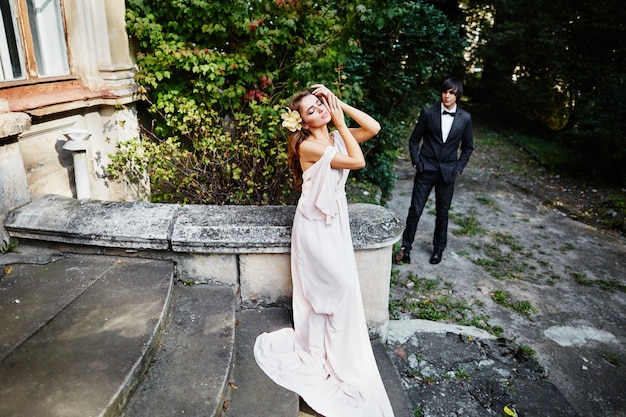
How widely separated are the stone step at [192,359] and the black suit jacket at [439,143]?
283cm

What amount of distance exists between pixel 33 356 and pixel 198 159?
8.79 feet

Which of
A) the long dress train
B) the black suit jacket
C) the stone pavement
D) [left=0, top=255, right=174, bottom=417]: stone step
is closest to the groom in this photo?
the black suit jacket

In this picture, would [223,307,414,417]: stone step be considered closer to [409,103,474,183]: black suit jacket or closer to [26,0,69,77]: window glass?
[409,103,474,183]: black suit jacket

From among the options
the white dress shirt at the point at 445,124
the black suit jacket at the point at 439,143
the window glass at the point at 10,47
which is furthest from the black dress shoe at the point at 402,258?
the window glass at the point at 10,47

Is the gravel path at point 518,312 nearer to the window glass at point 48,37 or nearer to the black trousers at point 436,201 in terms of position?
the black trousers at point 436,201

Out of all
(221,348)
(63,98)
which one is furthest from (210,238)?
(63,98)

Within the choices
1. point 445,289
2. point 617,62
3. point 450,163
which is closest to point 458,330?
point 445,289

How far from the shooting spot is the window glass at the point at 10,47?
3.37m

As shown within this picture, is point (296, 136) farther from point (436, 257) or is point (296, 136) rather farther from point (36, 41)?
point (436, 257)

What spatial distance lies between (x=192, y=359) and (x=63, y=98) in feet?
8.73

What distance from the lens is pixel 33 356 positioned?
7.00 ft

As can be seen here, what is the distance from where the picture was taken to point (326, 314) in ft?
9.10

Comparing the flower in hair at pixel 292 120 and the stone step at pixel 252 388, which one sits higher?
the flower in hair at pixel 292 120

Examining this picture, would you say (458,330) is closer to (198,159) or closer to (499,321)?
(499,321)
